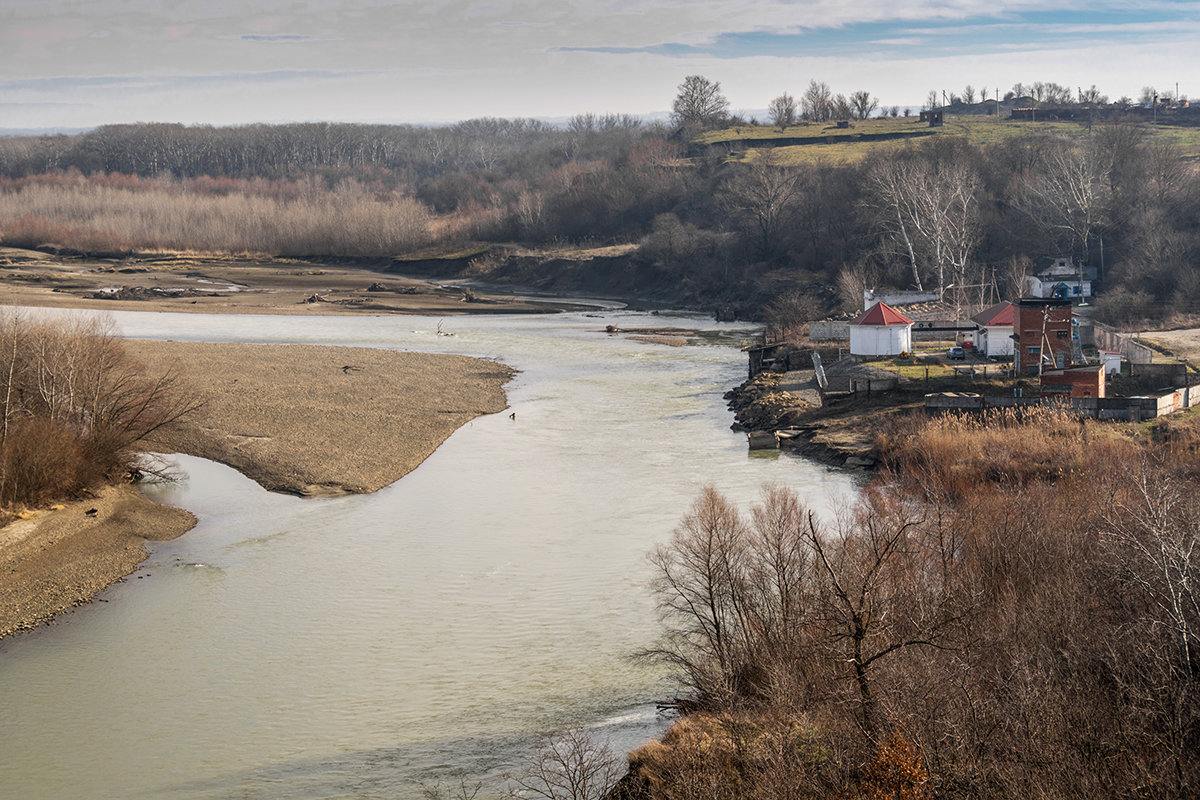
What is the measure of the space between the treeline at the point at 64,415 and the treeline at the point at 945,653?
17436mm

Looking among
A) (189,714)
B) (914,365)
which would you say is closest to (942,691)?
(189,714)

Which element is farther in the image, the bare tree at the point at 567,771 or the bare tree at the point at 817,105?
the bare tree at the point at 817,105

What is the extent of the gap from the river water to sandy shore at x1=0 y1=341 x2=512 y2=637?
896mm

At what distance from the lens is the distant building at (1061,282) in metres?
61.1

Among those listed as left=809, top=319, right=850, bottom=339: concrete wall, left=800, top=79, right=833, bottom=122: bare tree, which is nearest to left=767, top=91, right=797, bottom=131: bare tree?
left=800, top=79, right=833, bottom=122: bare tree

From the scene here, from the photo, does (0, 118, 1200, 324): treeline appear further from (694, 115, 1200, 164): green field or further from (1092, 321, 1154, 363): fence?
(1092, 321, 1154, 363): fence

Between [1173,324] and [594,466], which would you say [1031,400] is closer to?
[594,466]

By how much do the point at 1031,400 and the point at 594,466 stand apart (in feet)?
47.4

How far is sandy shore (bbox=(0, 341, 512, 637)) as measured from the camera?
26047mm

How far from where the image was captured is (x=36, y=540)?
27.3 meters

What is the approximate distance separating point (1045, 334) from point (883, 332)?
870cm

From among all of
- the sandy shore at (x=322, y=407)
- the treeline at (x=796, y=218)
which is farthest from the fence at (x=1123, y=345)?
the sandy shore at (x=322, y=407)

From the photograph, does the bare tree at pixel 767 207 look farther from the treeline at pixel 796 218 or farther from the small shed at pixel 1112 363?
the small shed at pixel 1112 363

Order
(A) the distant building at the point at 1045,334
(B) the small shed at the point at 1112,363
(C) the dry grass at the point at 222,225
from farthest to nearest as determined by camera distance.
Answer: (C) the dry grass at the point at 222,225 < (A) the distant building at the point at 1045,334 < (B) the small shed at the point at 1112,363
